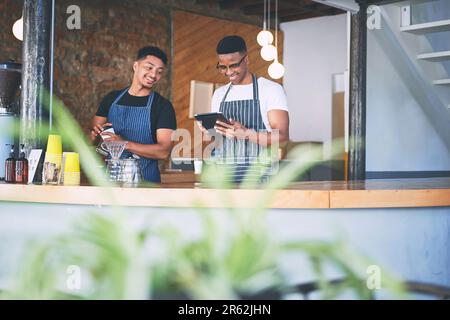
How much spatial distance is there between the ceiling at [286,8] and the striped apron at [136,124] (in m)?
3.88

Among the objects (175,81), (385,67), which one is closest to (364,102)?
(385,67)

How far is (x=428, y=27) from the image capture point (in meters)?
5.36

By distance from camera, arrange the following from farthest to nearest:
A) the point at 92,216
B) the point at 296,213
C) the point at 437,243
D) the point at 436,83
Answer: the point at 436,83, the point at 437,243, the point at 296,213, the point at 92,216

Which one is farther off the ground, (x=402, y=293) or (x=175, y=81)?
(x=175, y=81)

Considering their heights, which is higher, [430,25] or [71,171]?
[430,25]

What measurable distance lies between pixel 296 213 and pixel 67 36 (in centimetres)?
456

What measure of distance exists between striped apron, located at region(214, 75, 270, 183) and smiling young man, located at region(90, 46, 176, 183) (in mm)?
431

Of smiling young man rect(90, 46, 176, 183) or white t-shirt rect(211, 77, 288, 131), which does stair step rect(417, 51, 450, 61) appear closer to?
white t-shirt rect(211, 77, 288, 131)

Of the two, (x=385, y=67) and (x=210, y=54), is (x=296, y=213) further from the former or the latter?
(x=210, y=54)

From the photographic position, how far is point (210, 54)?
7570 mm

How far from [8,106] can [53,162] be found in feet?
2.45
